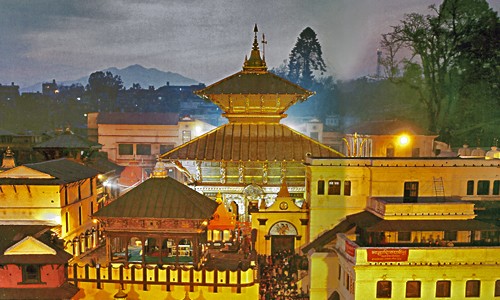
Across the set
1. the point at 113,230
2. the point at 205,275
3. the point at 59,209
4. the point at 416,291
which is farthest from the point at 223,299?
the point at 59,209

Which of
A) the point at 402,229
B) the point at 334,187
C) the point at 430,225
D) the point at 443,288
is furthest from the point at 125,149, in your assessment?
the point at 443,288

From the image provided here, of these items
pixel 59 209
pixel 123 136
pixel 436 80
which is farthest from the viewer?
pixel 123 136

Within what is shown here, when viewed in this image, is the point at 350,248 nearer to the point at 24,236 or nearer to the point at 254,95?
the point at 24,236

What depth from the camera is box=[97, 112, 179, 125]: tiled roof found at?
136 ft

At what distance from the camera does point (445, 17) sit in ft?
103

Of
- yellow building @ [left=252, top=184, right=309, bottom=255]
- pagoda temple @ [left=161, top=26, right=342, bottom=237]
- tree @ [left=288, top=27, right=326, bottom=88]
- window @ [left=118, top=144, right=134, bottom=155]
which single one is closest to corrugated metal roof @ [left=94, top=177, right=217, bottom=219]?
yellow building @ [left=252, top=184, right=309, bottom=255]

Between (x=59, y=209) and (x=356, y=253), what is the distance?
11.8m

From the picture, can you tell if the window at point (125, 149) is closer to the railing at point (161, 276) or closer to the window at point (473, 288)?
the railing at point (161, 276)

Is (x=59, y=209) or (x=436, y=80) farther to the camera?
(x=436, y=80)

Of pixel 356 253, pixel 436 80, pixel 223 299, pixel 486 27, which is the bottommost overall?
pixel 223 299

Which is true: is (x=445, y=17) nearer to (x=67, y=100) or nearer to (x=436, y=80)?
(x=436, y=80)

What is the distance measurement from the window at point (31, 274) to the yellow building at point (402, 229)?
9686mm

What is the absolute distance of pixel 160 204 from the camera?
1548cm

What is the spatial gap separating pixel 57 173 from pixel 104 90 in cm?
4371
